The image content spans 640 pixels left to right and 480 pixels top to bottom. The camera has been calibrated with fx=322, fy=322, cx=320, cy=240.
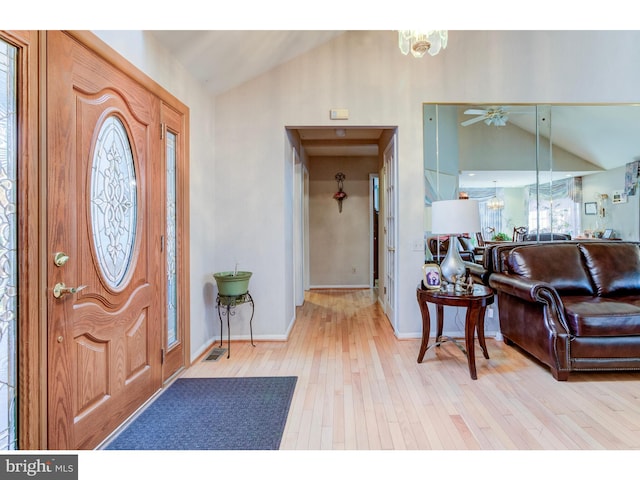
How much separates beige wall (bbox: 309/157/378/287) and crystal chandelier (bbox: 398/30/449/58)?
4.15 meters

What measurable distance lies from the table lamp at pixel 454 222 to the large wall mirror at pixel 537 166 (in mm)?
673

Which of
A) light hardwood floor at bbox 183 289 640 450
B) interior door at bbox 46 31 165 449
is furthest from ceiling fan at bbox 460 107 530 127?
interior door at bbox 46 31 165 449

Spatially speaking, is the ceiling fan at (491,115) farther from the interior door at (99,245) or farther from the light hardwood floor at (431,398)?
the interior door at (99,245)

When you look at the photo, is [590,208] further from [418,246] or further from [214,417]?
[214,417]

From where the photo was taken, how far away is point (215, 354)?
3.07 m

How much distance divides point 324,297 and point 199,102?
3.82m

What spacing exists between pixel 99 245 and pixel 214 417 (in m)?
1.23

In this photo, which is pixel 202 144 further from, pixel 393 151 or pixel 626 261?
pixel 626 261

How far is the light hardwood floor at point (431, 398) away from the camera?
177 centimetres

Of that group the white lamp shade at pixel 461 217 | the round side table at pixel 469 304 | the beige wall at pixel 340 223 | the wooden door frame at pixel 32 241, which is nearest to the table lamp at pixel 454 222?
the white lamp shade at pixel 461 217

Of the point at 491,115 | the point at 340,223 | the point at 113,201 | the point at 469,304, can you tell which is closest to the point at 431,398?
the point at 469,304

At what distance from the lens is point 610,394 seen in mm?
2250
